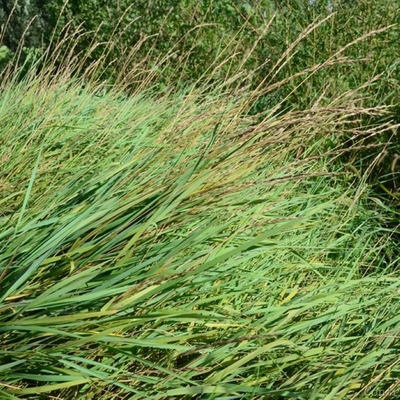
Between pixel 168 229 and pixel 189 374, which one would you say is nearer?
pixel 189 374

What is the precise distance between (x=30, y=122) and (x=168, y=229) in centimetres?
143

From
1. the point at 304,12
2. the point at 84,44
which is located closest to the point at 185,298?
the point at 304,12

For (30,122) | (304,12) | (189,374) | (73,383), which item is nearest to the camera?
(73,383)

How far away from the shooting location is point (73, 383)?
6.46 feet

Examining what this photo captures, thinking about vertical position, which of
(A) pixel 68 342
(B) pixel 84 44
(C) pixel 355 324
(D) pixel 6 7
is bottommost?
(D) pixel 6 7

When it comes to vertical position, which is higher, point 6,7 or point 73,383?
point 73,383

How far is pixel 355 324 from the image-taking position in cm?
261

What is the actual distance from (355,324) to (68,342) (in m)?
1.11

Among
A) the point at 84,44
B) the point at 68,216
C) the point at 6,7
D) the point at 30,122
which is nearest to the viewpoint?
the point at 68,216

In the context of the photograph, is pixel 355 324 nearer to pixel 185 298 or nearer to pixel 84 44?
pixel 185 298

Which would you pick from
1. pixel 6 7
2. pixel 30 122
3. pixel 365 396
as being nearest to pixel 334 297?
pixel 365 396

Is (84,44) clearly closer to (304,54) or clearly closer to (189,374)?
(304,54)

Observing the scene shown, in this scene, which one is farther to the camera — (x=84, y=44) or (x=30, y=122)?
(x=84, y=44)

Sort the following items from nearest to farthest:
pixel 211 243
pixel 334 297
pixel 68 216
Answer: pixel 68 216
pixel 334 297
pixel 211 243
